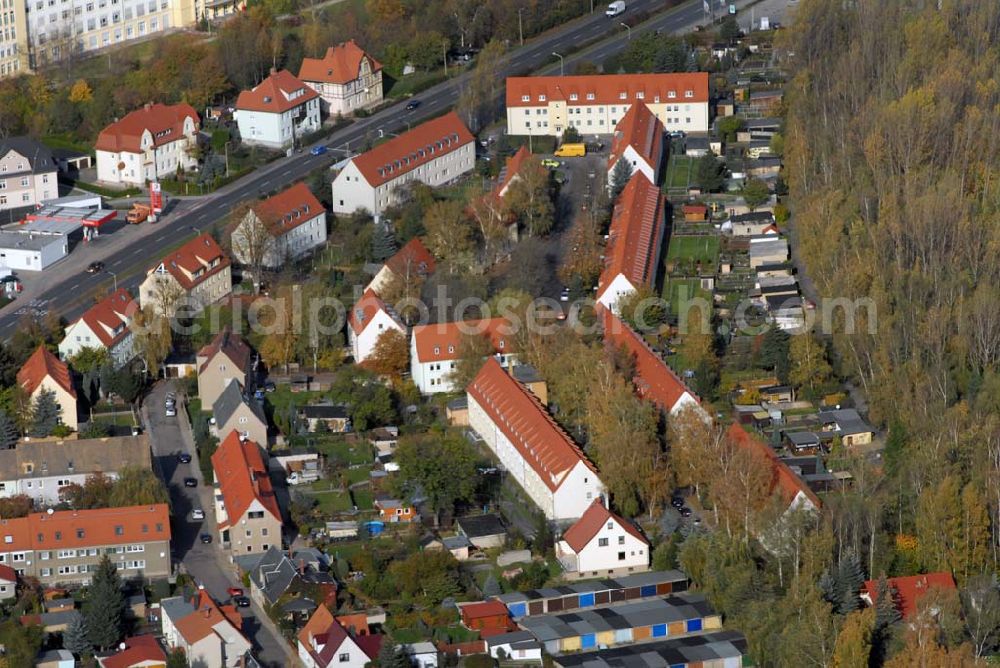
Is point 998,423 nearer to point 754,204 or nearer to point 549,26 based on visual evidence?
point 754,204

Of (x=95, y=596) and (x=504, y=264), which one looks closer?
(x=95, y=596)

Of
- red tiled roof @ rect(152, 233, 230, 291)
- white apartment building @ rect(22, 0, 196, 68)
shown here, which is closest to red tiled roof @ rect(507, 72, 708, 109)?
red tiled roof @ rect(152, 233, 230, 291)

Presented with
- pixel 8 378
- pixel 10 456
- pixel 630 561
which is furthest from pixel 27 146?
pixel 630 561

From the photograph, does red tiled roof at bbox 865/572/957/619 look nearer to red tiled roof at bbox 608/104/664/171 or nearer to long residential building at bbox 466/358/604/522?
long residential building at bbox 466/358/604/522

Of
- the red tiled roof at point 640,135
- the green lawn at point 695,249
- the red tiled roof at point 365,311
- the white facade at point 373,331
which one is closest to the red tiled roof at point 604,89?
the red tiled roof at point 640,135

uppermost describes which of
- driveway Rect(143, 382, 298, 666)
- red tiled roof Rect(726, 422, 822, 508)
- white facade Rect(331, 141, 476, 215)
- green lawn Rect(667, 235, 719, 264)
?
red tiled roof Rect(726, 422, 822, 508)

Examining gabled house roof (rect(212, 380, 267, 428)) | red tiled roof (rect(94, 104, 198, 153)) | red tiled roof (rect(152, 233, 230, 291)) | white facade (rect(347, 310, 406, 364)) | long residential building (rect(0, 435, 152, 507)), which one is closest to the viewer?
long residential building (rect(0, 435, 152, 507))

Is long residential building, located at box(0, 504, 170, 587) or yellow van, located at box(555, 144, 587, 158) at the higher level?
long residential building, located at box(0, 504, 170, 587)
